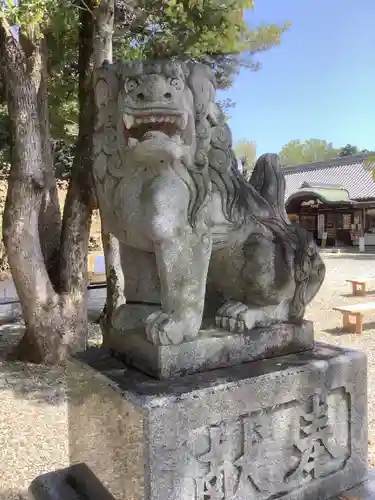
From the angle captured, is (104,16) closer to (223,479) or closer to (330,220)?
(223,479)

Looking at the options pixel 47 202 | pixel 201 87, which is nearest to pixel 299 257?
pixel 201 87

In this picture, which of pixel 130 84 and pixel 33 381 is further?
pixel 33 381

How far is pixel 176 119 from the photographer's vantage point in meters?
1.52

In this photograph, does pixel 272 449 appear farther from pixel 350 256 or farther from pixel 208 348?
pixel 350 256

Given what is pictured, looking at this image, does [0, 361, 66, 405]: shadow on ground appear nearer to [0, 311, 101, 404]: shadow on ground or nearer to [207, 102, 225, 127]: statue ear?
[0, 311, 101, 404]: shadow on ground

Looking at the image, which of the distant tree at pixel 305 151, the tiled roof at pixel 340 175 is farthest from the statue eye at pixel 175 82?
the distant tree at pixel 305 151

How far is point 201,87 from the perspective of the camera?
5.26 ft

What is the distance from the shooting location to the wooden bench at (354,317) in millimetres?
6609

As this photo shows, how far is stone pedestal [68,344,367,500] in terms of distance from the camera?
144 centimetres

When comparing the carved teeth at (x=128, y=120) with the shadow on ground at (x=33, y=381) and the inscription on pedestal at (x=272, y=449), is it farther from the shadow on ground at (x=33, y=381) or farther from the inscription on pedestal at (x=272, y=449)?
the shadow on ground at (x=33, y=381)

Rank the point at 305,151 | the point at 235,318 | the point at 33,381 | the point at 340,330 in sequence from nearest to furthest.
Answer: the point at 235,318
the point at 33,381
the point at 340,330
the point at 305,151

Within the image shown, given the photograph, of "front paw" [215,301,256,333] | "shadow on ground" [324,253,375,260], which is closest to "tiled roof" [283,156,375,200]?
"shadow on ground" [324,253,375,260]

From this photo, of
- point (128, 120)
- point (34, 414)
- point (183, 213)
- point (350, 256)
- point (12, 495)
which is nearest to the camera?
point (128, 120)

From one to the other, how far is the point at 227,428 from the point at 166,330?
0.39m
